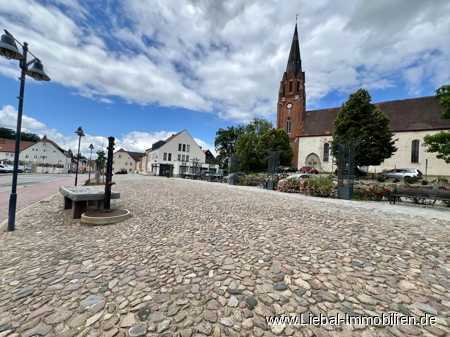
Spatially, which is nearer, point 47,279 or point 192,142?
point 47,279

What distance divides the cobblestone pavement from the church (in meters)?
28.6

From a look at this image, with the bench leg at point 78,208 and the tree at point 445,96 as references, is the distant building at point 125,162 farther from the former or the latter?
the tree at point 445,96

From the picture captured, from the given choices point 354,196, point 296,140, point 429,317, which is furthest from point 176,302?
point 296,140

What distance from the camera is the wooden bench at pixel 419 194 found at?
926 centimetres

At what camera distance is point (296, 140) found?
40062mm

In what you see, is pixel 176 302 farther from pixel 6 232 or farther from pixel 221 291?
Answer: pixel 6 232

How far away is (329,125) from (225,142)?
83.8 ft

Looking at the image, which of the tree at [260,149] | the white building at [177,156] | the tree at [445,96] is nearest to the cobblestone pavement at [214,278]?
the tree at [445,96]

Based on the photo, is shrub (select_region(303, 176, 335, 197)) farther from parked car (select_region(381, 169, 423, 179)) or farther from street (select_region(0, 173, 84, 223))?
parked car (select_region(381, 169, 423, 179))

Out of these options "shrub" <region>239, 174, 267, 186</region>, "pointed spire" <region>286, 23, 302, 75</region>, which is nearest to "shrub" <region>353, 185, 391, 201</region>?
"shrub" <region>239, 174, 267, 186</region>

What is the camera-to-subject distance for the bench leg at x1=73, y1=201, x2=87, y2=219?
19.8 ft

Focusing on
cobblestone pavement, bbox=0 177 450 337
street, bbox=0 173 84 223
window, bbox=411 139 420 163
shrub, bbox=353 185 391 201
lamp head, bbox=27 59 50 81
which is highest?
window, bbox=411 139 420 163

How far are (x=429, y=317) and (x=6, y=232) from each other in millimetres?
7798

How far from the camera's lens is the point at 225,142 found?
55.1 metres
